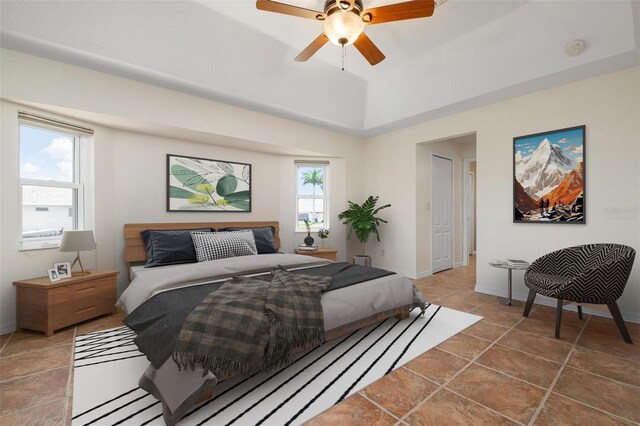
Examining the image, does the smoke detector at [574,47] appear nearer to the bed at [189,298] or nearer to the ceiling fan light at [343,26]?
the ceiling fan light at [343,26]

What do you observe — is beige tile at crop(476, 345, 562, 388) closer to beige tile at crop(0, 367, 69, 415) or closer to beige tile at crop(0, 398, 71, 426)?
beige tile at crop(0, 398, 71, 426)

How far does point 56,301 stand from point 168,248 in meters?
1.06

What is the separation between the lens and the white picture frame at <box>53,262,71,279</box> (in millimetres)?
2849

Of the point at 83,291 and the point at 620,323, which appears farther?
the point at 83,291

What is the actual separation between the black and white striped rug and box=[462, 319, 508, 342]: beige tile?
12cm

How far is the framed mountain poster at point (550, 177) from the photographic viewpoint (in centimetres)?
329

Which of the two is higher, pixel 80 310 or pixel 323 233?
pixel 323 233

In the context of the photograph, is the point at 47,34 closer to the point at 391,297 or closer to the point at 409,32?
the point at 409,32

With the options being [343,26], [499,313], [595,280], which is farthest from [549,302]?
[343,26]

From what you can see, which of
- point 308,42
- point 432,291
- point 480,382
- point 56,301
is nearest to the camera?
point 480,382

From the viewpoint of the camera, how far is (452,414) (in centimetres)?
164

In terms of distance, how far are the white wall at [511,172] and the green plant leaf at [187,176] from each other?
322 centimetres

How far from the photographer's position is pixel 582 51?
2.87 metres

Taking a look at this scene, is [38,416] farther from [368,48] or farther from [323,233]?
[323,233]
